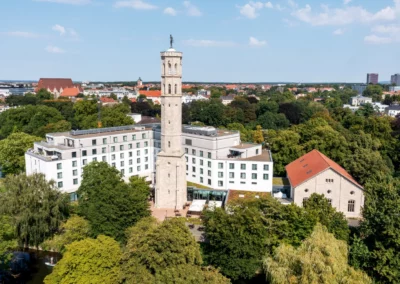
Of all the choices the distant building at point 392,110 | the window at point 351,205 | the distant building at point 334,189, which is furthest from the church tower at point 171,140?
the distant building at point 392,110

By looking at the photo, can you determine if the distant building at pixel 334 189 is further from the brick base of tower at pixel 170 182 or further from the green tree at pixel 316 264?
the green tree at pixel 316 264

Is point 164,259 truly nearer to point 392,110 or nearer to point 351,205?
point 351,205

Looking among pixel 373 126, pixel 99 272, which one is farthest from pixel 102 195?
pixel 373 126

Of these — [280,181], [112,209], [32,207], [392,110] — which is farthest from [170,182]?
[392,110]

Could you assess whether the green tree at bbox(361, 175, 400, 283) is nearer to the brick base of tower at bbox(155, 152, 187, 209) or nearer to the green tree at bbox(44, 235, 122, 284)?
Answer: the green tree at bbox(44, 235, 122, 284)

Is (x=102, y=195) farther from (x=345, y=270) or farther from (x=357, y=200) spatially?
(x=357, y=200)

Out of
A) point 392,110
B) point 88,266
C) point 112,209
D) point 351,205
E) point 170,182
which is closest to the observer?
point 88,266
